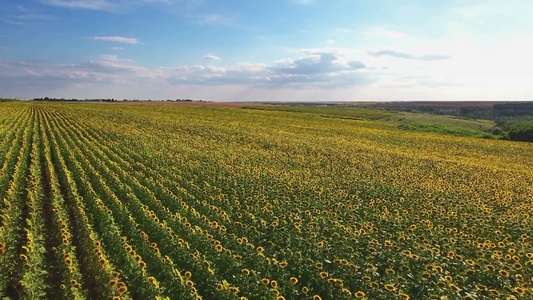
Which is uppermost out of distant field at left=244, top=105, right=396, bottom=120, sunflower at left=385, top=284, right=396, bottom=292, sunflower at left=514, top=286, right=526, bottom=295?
distant field at left=244, top=105, right=396, bottom=120

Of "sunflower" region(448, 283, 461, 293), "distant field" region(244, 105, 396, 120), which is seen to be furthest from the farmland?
"distant field" region(244, 105, 396, 120)

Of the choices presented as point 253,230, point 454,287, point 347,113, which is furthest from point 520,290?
point 347,113

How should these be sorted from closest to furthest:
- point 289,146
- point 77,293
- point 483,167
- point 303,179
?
point 77,293 < point 303,179 < point 483,167 < point 289,146

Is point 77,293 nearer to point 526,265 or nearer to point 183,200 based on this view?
point 183,200

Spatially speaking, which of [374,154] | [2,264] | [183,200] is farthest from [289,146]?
[2,264]

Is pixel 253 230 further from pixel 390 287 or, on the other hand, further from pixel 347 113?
pixel 347 113

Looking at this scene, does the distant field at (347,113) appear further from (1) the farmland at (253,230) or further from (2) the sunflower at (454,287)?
(2) the sunflower at (454,287)

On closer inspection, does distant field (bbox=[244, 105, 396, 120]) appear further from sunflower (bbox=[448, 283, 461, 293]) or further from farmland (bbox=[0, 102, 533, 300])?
sunflower (bbox=[448, 283, 461, 293])

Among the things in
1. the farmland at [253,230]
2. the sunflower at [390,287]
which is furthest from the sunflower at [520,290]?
the sunflower at [390,287]
